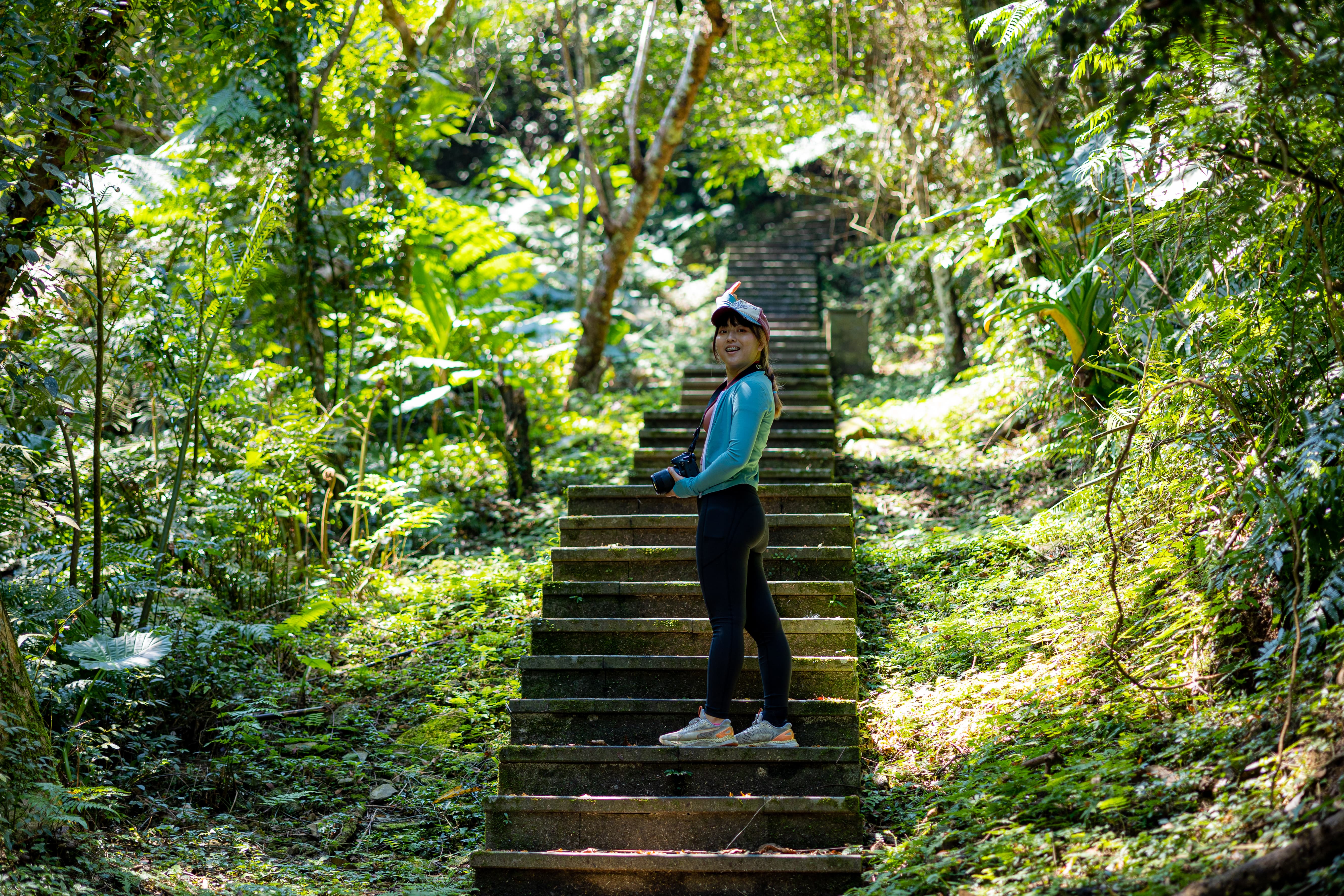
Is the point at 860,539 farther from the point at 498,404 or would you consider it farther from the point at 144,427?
the point at 144,427

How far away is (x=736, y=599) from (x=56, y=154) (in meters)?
3.48

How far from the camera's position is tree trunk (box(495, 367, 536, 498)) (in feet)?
25.5

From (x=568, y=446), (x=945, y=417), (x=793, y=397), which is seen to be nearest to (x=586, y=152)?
(x=568, y=446)

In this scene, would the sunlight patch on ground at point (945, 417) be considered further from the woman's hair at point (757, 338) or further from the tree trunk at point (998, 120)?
the woman's hair at point (757, 338)

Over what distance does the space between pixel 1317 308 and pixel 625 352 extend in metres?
10.1

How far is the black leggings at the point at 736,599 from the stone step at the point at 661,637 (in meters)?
0.53

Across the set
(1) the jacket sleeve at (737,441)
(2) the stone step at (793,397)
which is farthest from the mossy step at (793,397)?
(1) the jacket sleeve at (737,441)

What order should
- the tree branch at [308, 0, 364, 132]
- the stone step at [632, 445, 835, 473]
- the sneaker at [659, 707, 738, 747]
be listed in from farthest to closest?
the tree branch at [308, 0, 364, 132]
the stone step at [632, 445, 835, 473]
the sneaker at [659, 707, 738, 747]

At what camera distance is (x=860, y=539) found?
6172 millimetres

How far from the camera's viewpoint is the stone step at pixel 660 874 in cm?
326

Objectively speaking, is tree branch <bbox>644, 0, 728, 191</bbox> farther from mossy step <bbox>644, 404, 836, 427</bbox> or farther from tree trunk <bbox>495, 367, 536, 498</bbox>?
mossy step <bbox>644, 404, 836, 427</bbox>

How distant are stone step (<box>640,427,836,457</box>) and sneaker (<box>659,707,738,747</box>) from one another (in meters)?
2.86

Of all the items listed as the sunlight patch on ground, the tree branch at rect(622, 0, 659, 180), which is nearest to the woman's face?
the sunlight patch on ground

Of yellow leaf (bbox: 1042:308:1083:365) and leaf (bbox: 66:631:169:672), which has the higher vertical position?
A: yellow leaf (bbox: 1042:308:1083:365)
